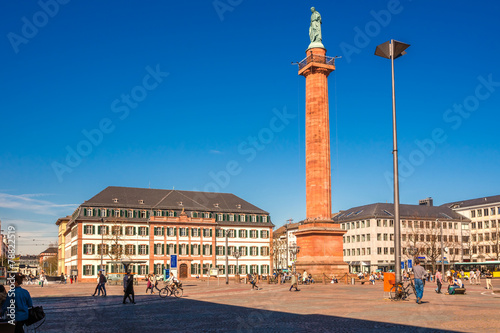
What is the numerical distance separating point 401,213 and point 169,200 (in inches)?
1964

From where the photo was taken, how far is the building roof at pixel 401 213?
11181 cm

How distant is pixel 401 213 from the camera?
116250 millimetres

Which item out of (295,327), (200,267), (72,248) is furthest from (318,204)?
(72,248)

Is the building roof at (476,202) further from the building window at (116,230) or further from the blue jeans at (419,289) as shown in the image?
the blue jeans at (419,289)

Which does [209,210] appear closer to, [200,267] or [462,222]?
[200,267]

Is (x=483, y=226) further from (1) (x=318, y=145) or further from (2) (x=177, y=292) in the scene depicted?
(2) (x=177, y=292)

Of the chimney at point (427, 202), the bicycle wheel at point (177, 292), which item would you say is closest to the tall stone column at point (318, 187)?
the bicycle wheel at point (177, 292)

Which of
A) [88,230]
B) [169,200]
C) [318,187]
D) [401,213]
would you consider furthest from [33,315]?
[401,213]

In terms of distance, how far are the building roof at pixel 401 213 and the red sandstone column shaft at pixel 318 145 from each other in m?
63.0

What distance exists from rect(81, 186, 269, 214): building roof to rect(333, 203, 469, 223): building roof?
25.0 m

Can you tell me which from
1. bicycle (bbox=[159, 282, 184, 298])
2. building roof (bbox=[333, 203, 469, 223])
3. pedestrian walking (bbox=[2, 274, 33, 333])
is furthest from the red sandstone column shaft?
building roof (bbox=[333, 203, 469, 223])

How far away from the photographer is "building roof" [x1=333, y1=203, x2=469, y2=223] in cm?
11181

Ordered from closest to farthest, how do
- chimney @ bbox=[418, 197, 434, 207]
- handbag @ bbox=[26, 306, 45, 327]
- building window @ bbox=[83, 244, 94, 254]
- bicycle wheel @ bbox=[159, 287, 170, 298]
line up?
handbag @ bbox=[26, 306, 45, 327] < bicycle wheel @ bbox=[159, 287, 170, 298] < building window @ bbox=[83, 244, 94, 254] < chimney @ bbox=[418, 197, 434, 207]

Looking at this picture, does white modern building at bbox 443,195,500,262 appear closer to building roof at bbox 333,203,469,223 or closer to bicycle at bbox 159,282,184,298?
building roof at bbox 333,203,469,223
